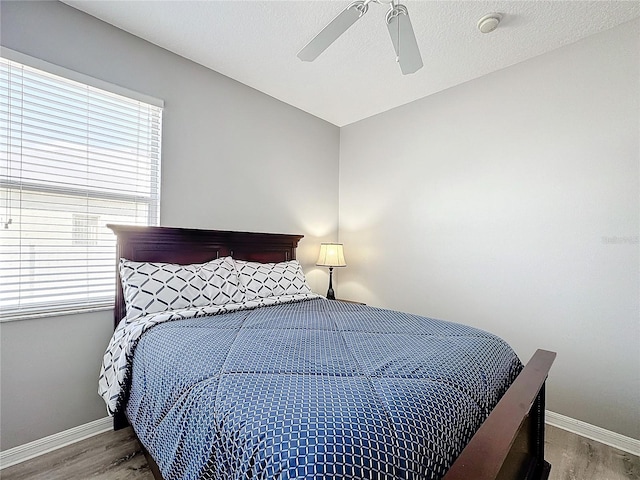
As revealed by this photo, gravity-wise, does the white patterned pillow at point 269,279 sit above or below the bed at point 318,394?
above

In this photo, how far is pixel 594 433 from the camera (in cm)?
217

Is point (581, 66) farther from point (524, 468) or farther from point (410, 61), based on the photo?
point (524, 468)

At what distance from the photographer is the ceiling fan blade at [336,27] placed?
151cm

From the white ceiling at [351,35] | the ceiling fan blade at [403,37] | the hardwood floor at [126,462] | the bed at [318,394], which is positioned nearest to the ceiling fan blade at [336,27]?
the ceiling fan blade at [403,37]

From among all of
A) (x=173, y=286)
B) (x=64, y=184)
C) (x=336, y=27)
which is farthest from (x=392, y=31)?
(x=64, y=184)

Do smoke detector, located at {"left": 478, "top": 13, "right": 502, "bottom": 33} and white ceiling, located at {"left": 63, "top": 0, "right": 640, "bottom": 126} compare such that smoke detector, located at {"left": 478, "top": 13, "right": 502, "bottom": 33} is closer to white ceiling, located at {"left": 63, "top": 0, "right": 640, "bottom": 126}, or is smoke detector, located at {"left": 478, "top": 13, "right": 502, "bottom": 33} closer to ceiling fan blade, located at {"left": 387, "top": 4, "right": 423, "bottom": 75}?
white ceiling, located at {"left": 63, "top": 0, "right": 640, "bottom": 126}

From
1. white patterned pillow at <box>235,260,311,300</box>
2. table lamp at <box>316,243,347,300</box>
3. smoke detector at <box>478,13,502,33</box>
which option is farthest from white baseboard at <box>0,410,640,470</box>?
smoke detector at <box>478,13,502,33</box>

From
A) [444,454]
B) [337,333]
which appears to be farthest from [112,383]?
[444,454]

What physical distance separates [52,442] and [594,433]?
3.51 meters

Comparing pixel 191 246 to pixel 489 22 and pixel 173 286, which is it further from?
pixel 489 22

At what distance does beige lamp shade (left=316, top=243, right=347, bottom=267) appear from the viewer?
3.47 m

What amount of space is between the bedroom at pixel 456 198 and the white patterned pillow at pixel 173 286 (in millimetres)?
393

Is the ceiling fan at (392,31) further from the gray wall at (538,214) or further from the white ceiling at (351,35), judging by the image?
the gray wall at (538,214)

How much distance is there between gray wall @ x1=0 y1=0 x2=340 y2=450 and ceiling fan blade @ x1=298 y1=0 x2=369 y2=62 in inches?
49.6
